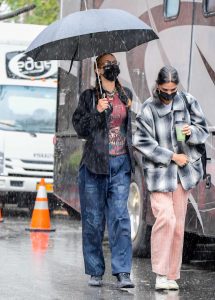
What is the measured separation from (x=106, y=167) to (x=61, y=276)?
1.31 meters

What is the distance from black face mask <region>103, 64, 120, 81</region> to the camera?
8.30 metres

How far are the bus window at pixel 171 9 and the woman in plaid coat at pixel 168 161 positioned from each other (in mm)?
1757

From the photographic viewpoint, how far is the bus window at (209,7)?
922 cm

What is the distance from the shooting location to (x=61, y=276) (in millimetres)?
9094

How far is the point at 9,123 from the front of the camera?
57.3 ft

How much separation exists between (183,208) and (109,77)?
46.9 inches

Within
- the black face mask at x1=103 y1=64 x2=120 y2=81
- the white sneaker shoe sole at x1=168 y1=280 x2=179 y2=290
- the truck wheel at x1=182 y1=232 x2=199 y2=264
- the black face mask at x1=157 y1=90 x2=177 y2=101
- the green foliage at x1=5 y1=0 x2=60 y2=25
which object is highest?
the green foliage at x1=5 y1=0 x2=60 y2=25

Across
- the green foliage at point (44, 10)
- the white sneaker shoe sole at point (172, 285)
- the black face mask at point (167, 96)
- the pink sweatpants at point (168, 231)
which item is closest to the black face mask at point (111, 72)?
the black face mask at point (167, 96)

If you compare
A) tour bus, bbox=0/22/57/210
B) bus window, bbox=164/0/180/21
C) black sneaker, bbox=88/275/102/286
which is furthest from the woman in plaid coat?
tour bus, bbox=0/22/57/210

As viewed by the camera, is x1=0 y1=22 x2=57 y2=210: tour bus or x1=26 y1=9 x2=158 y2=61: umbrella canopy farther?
x1=0 y1=22 x2=57 y2=210: tour bus

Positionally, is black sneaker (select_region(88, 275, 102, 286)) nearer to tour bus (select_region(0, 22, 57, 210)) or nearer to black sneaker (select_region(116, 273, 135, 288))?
black sneaker (select_region(116, 273, 135, 288))

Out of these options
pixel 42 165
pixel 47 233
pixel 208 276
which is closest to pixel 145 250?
pixel 208 276

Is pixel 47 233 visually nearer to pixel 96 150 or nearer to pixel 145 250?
pixel 145 250

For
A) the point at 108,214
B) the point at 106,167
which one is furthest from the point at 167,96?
the point at 108,214
